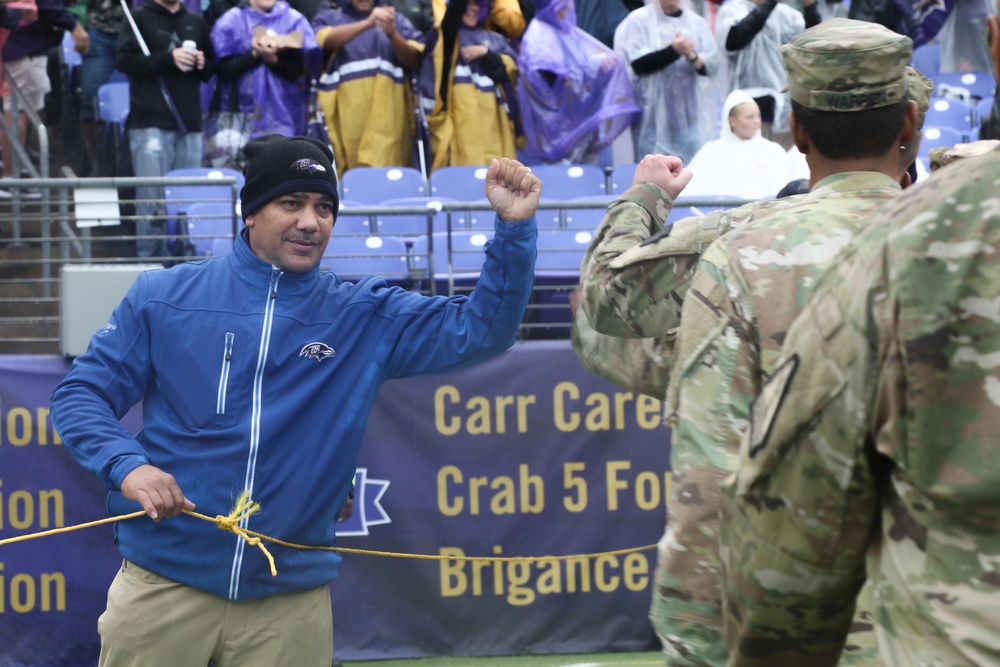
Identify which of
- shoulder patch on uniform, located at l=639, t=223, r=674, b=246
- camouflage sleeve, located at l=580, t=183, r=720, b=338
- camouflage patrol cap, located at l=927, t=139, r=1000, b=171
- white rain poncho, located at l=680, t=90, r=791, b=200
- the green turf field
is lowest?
the green turf field

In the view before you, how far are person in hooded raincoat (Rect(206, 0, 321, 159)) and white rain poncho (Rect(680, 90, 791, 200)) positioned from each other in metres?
3.02

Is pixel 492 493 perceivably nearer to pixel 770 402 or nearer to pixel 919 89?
pixel 919 89

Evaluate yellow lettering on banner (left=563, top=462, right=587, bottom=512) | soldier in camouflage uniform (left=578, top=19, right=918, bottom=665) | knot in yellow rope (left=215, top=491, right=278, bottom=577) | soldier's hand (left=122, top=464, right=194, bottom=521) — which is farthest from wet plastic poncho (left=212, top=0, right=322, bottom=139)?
soldier in camouflage uniform (left=578, top=19, right=918, bottom=665)

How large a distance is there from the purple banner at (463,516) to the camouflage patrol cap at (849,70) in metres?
4.73

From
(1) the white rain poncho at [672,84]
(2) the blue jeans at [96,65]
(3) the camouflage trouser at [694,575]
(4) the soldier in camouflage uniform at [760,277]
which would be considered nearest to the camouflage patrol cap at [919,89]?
(4) the soldier in camouflage uniform at [760,277]

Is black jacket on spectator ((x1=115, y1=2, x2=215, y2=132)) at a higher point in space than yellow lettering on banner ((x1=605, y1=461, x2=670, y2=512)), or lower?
higher

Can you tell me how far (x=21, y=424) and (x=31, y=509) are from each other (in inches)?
16.8

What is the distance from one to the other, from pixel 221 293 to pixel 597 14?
855 cm

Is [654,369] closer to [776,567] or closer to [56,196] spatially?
[776,567]

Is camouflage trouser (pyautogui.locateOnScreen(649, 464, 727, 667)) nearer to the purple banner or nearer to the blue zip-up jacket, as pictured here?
the blue zip-up jacket

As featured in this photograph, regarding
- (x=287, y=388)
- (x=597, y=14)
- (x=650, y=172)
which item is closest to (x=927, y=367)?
(x=650, y=172)

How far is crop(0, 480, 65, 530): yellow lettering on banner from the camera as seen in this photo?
680 cm

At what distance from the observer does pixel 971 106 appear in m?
12.9

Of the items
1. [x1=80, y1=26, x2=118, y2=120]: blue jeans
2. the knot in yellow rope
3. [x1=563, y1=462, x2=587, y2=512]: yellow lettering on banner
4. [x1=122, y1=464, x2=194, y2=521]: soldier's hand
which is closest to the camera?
[x1=122, y1=464, x2=194, y2=521]: soldier's hand
